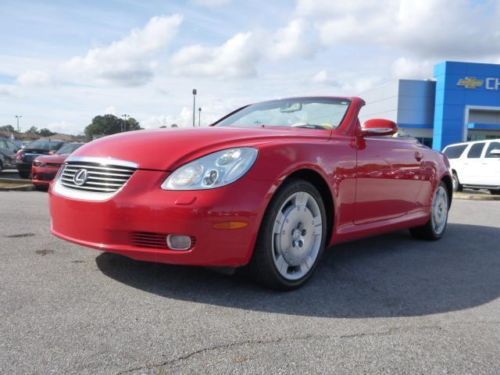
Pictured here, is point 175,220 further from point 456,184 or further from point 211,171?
point 456,184

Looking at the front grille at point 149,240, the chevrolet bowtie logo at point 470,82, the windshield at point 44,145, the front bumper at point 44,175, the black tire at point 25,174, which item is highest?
the chevrolet bowtie logo at point 470,82

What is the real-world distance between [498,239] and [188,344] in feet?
15.4

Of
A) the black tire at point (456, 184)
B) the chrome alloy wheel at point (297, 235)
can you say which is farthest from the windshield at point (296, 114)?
the black tire at point (456, 184)

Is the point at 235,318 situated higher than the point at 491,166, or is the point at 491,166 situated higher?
the point at 491,166

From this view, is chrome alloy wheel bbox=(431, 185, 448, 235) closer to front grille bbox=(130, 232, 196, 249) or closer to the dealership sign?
front grille bbox=(130, 232, 196, 249)

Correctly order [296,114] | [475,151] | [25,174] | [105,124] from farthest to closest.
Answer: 1. [105,124]
2. [25,174]
3. [475,151]
4. [296,114]

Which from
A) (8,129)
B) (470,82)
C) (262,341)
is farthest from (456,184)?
(8,129)

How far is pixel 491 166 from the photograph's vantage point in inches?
515

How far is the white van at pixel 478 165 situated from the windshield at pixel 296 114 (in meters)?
10.0

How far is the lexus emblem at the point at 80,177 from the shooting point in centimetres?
325

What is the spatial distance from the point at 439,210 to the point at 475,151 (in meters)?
9.17

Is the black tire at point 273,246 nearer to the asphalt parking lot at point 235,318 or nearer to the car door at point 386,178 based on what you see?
the asphalt parking lot at point 235,318

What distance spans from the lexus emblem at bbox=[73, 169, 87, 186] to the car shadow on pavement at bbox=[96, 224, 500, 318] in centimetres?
69

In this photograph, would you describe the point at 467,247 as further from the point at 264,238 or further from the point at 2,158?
the point at 2,158
